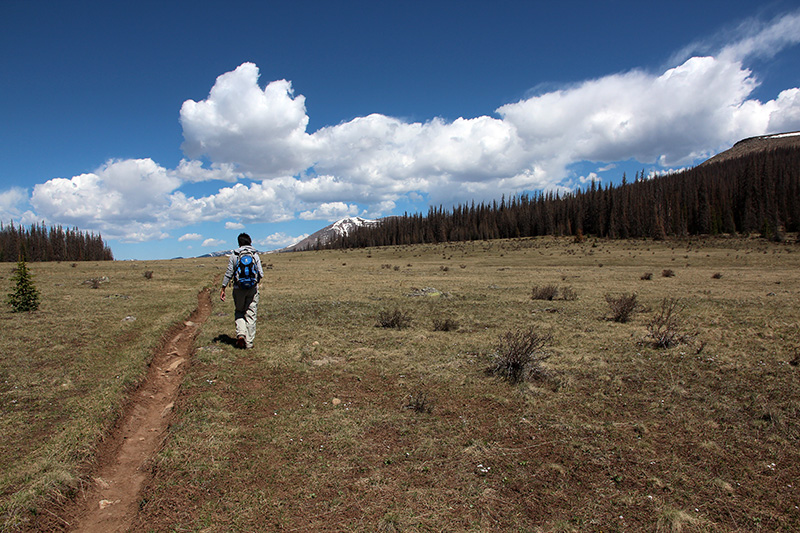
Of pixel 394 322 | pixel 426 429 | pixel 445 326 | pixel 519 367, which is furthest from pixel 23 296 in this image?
pixel 519 367

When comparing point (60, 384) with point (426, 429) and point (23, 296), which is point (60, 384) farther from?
point (23, 296)

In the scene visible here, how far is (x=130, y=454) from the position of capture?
18.2 ft

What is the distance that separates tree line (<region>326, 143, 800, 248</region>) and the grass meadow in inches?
3645

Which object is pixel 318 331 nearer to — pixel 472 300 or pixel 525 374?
pixel 525 374

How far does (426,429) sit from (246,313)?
642cm

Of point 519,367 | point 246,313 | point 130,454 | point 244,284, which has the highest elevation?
point 244,284

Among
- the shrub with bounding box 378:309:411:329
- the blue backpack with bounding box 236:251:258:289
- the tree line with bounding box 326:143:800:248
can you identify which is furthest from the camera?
the tree line with bounding box 326:143:800:248

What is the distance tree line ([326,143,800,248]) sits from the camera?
306 feet

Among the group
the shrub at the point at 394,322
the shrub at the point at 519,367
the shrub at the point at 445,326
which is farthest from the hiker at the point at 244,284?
the shrub at the point at 519,367

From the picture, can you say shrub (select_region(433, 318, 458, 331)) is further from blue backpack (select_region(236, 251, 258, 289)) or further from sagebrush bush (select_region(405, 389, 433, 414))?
blue backpack (select_region(236, 251, 258, 289))

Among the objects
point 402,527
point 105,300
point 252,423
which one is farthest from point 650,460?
point 105,300

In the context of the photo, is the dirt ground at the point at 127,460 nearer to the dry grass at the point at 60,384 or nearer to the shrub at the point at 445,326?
the dry grass at the point at 60,384

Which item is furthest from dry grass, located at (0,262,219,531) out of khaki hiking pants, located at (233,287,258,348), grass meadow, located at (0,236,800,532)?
khaki hiking pants, located at (233,287,258,348)

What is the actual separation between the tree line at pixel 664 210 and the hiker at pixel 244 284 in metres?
97.7
